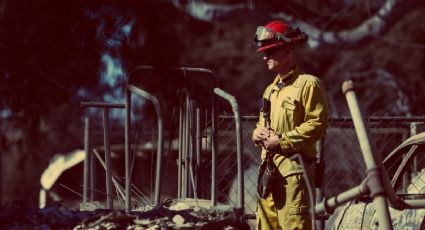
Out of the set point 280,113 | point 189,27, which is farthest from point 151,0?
point 280,113

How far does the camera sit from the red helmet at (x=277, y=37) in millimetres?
7082

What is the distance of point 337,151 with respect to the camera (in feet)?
39.3

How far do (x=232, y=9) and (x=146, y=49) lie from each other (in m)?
6.24

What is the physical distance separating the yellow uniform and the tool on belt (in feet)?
0.10

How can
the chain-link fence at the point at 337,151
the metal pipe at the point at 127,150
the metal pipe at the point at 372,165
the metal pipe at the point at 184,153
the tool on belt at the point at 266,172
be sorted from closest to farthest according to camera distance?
the metal pipe at the point at 372,165
the metal pipe at the point at 127,150
the tool on belt at the point at 266,172
the metal pipe at the point at 184,153
the chain-link fence at the point at 337,151

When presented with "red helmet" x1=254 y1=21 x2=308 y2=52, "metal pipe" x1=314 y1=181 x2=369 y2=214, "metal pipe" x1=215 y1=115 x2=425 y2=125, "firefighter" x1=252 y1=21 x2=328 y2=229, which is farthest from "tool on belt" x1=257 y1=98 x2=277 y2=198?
"metal pipe" x1=215 y1=115 x2=425 y2=125

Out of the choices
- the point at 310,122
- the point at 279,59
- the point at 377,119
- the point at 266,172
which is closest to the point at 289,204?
the point at 266,172

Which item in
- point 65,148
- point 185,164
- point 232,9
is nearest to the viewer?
point 185,164

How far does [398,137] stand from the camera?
11.5 metres

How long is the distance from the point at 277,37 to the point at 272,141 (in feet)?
2.32

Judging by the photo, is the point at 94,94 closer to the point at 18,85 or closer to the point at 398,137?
the point at 18,85

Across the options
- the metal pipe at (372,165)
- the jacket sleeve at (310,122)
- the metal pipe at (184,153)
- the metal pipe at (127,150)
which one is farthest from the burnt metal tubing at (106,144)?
the metal pipe at (372,165)

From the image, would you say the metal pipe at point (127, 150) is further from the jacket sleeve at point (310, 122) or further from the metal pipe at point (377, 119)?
the metal pipe at point (377, 119)

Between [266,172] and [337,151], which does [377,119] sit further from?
[266,172]
